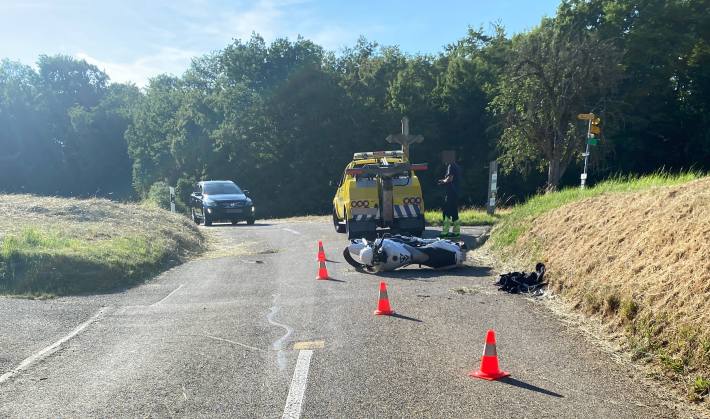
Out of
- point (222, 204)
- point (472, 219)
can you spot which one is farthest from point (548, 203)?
point (222, 204)

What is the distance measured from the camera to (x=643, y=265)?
6.88 metres

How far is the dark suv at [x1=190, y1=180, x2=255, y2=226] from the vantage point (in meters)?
24.6

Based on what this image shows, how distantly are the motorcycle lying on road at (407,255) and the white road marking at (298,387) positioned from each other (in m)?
4.74

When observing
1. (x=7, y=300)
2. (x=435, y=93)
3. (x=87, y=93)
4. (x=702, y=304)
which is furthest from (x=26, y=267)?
(x=87, y=93)

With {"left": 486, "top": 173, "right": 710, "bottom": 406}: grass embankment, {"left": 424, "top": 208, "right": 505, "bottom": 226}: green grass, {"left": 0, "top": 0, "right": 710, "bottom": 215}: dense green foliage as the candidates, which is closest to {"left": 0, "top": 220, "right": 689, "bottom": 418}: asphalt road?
{"left": 486, "top": 173, "right": 710, "bottom": 406}: grass embankment

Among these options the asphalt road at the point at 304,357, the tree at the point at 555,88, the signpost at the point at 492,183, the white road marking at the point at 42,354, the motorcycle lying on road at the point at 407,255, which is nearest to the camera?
the asphalt road at the point at 304,357

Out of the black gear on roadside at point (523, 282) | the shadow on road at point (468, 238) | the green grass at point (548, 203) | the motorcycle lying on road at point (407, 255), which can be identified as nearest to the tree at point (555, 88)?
the shadow on road at point (468, 238)

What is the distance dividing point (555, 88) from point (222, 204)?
16.3 m

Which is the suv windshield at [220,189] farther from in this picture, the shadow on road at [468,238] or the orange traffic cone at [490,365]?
the orange traffic cone at [490,365]

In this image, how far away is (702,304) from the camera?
548cm

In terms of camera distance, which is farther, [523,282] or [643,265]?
[523,282]

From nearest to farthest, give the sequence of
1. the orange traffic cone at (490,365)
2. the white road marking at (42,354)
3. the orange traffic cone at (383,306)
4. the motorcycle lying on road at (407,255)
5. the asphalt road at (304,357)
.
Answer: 1. the asphalt road at (304,357)
2. the orange traffic cone at (490,365)
3. the white road marking at (42,354)
4. the orange traffic cone at (383,306)
5. the motorcycle lying on road at (407,255)

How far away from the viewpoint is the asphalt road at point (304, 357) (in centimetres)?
486

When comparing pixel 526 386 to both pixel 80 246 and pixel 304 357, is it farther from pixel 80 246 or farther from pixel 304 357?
pixel 80 246
